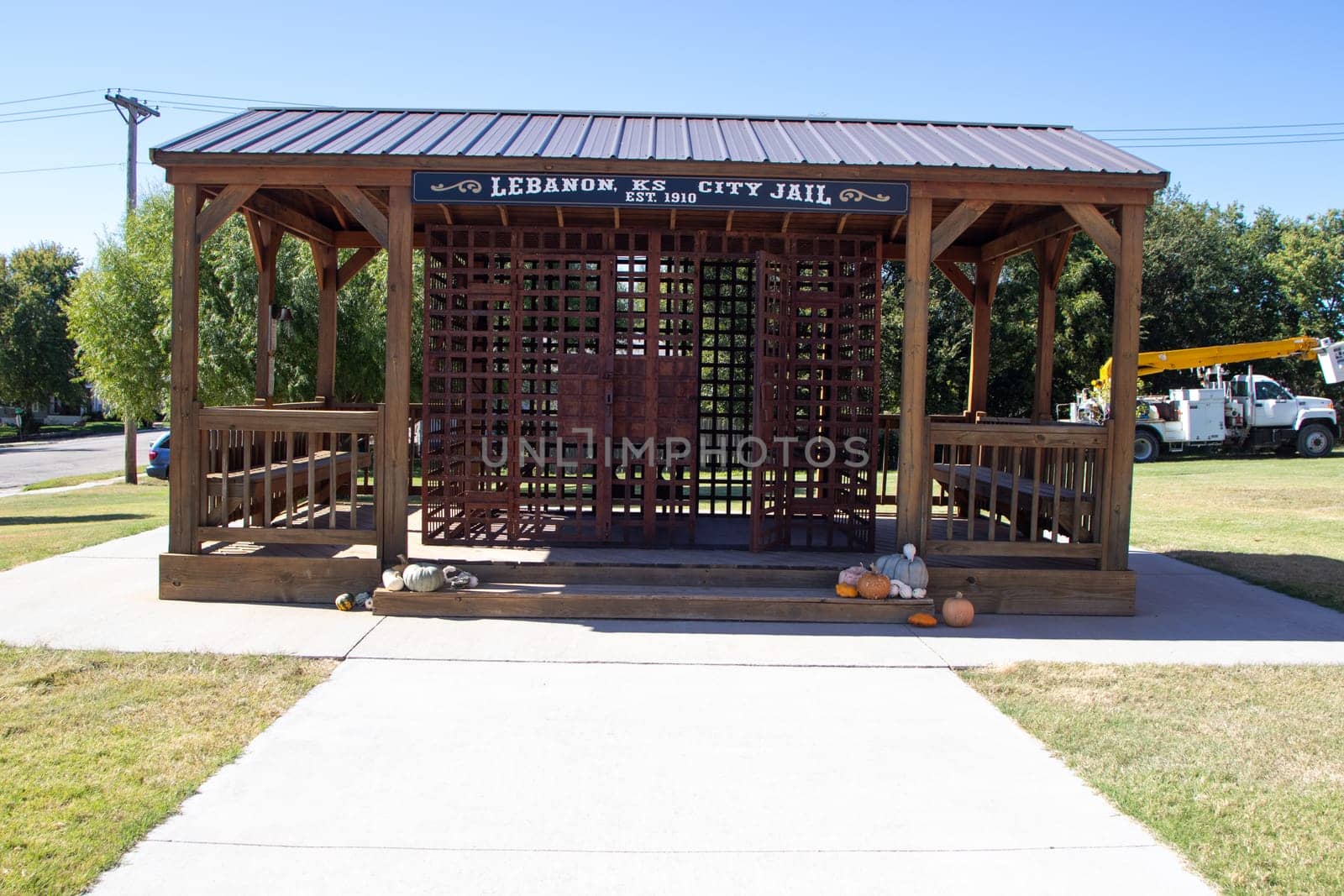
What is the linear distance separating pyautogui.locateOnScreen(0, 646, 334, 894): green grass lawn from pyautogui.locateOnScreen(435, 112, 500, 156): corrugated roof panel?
3.67m

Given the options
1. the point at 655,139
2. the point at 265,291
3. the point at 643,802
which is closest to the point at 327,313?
the point at 265,291

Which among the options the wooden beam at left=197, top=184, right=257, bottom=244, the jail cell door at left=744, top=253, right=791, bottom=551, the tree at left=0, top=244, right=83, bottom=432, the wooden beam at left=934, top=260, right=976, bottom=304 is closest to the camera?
the wooden beam at left=197, top=184, right=257, bottom=244

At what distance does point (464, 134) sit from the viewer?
7.45 m

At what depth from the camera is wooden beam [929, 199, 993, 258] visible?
6.82m

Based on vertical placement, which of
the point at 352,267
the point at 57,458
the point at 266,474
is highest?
the point at 352,267

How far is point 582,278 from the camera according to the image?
7.62 m

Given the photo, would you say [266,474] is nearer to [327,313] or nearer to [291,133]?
[291,133]

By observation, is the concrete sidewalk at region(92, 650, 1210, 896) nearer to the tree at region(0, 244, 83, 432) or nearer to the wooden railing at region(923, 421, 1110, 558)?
the wooden railing at region(923, 421, 1110, 558)

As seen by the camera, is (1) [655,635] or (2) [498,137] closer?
(1) [655,635]

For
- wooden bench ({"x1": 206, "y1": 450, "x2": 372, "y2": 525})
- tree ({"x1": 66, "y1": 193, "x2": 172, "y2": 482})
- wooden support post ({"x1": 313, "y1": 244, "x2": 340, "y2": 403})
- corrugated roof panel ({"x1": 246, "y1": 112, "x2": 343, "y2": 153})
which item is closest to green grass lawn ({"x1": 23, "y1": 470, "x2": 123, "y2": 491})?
tree ({"x1": 66, "y1": 193, "x2": 172, "y2": 482})

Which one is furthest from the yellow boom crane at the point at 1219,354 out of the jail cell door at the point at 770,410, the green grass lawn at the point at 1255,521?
the jail cell door at the point at 770,410

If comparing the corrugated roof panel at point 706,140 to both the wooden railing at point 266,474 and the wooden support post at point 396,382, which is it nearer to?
the wooden support post at point 396,382

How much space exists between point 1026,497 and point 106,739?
6.56m

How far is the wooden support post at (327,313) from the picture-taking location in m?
9.24
